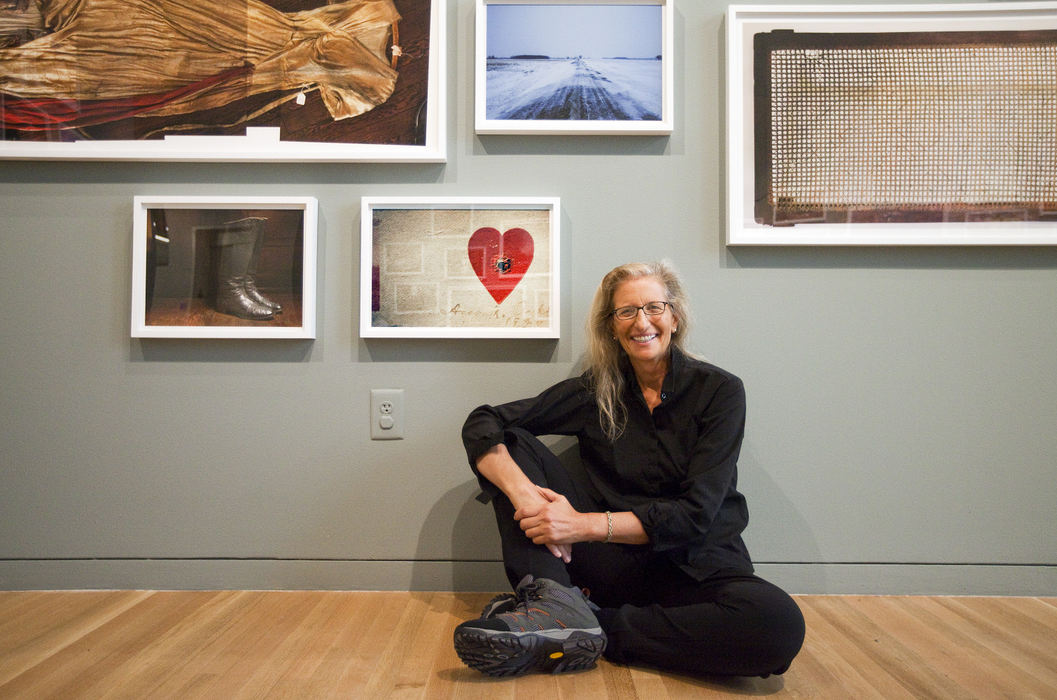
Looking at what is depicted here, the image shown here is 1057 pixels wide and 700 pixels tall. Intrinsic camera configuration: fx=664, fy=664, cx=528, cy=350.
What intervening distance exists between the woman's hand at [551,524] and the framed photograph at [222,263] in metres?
0.76

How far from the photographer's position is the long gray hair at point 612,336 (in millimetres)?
1496

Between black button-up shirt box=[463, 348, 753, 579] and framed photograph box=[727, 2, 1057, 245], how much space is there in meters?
0.48

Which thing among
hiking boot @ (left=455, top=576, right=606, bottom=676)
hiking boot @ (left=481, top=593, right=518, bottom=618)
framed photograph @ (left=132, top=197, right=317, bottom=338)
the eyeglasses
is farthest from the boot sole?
framed photograph @ (left=132, top=197, right=317, bottom=338)

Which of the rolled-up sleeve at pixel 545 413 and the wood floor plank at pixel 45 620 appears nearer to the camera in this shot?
the wood floor plank at pixel 45 620

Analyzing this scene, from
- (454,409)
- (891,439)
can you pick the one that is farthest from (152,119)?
(891,439)

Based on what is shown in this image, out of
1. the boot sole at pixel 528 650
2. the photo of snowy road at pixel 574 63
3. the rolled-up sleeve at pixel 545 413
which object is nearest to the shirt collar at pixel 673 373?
the rolled-up sleeve at pixel 545 413

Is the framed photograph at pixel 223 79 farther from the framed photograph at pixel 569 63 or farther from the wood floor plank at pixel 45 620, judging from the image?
the wood floor plank at pixel 45 620

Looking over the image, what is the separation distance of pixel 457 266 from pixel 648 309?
1.75 feet

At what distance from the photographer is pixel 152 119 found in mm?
1719

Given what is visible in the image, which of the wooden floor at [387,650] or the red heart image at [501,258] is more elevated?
the red heart image at [501,258]

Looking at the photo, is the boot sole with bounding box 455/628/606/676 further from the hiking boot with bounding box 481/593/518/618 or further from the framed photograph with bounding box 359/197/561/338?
the framed photograph with bounding box 359/197/561/338

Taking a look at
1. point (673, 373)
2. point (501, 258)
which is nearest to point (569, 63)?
point (501, 258)

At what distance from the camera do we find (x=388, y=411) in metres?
1.71

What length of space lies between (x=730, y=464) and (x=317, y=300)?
1.10m
